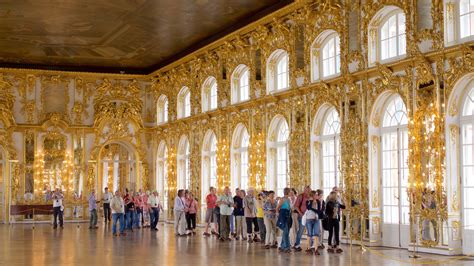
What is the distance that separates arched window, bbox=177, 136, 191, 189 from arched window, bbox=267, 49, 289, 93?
30.0 feet

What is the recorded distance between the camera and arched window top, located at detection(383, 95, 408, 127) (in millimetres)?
18489

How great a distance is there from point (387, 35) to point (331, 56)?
2.88 metres

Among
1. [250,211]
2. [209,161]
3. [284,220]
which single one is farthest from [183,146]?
[284,220]

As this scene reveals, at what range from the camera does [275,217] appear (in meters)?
19.3

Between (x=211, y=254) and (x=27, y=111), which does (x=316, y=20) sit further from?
(x=27, y=111)

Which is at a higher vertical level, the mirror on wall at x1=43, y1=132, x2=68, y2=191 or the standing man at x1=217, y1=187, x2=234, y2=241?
the mirror on wall at x1=43, y1=132, x2=68, y2=191

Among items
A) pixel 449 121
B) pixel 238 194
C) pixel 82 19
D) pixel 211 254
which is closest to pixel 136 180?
pixel 82 19

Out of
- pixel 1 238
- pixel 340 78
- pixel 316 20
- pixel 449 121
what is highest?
pixel 316 20

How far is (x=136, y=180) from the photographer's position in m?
36.9

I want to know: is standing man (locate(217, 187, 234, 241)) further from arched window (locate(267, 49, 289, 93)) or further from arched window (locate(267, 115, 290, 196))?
arched window (locate(267, 49, 289, 93))

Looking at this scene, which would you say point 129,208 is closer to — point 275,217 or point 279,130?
point 279,130

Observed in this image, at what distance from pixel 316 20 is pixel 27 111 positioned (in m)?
18.0

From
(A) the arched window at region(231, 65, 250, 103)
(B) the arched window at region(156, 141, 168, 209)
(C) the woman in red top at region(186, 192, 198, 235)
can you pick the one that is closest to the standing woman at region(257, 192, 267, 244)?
(C) the woman in red top at region(186, 192, 198, 235)

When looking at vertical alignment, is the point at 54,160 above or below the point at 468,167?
above
